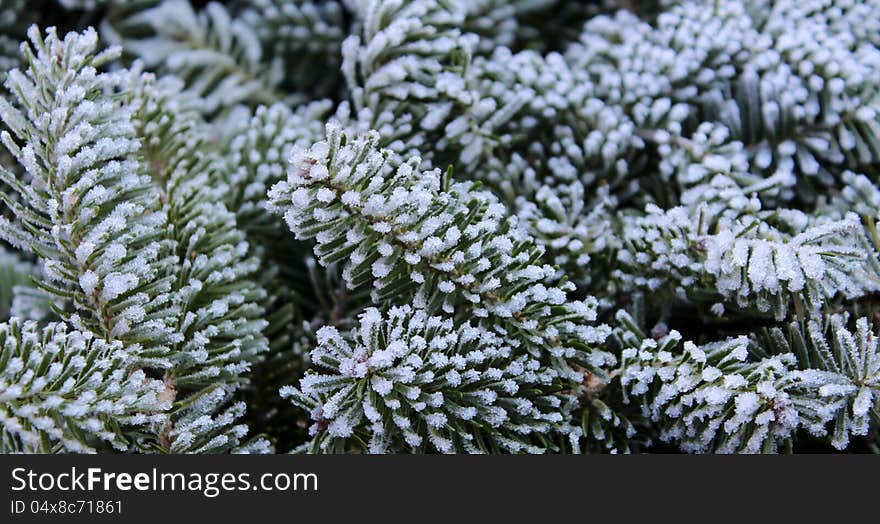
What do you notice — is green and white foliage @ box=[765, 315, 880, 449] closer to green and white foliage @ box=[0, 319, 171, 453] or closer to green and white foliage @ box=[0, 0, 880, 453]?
green and white foliage @ box=[0, 0, 880, 453]

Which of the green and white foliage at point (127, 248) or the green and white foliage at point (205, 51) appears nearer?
the green and white foliage at point (127, 248)

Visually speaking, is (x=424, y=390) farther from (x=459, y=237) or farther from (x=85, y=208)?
(x=85, y=208)

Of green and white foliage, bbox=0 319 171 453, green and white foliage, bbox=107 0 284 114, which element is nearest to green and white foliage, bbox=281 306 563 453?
green and white foliage, bbox=0 319 171 453

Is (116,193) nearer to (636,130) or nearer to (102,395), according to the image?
(102,395)

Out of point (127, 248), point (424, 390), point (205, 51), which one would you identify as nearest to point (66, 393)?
point (127, 248)

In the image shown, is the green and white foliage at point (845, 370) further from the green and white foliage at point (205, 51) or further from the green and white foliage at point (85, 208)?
the green and white foliage at point (205, 51)

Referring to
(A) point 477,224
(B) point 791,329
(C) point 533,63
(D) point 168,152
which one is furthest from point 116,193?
(B) point 791,329

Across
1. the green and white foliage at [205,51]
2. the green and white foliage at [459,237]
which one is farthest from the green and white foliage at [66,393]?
the green and white foliage at [205,51]
